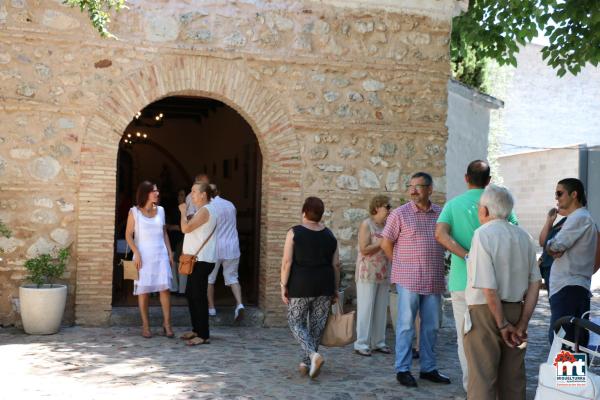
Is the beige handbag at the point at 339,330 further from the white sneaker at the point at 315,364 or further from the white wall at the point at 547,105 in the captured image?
the white wall at the point at 547,105

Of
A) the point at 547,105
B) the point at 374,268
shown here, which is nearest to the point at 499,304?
the point at 374,268

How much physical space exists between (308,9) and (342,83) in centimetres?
96

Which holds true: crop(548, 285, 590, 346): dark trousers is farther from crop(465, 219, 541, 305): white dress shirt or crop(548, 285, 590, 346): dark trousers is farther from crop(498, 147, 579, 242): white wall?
crop(498, 147, 579, 242): white wall

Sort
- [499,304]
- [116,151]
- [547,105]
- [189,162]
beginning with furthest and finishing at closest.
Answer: [547,105]
[189,162]
[116,151]
[499,304]

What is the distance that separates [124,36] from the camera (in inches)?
315

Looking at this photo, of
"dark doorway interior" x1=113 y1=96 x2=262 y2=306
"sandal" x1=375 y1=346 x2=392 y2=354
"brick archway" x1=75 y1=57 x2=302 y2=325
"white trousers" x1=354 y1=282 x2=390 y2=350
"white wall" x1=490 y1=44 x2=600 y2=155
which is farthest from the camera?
"white wall" x1=490 y1=44 x2=600 y2=155

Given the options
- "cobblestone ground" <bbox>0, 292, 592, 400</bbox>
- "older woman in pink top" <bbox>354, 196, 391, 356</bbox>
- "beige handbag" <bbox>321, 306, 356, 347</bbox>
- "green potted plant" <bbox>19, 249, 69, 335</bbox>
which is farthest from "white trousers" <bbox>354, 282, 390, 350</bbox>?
"green potted plant" <bbox>19, 249, 69, 335</bbox>

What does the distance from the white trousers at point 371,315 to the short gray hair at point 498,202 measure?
113 inches

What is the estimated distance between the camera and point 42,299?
734 centimetres

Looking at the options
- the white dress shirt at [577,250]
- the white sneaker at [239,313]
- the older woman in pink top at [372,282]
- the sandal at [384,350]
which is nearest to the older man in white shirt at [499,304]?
the white dress shirt at [577,250]

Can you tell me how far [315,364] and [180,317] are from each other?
3.00 metres

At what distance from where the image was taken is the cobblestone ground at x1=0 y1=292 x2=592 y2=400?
5.38 meters

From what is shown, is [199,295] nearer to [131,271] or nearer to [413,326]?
[131,271]

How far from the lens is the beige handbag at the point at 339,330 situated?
19.2 ft
